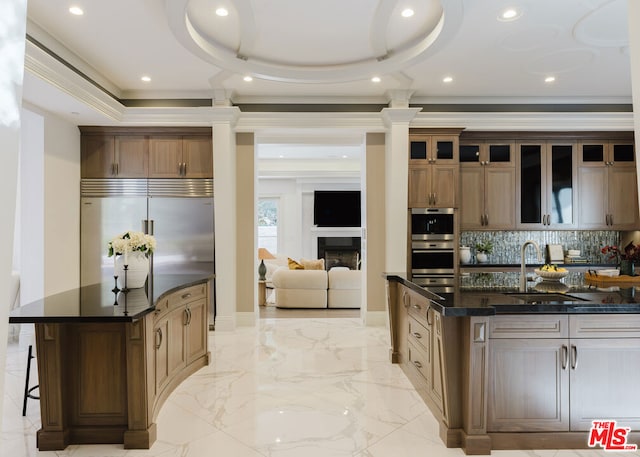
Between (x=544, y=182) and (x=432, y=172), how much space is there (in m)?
1.62

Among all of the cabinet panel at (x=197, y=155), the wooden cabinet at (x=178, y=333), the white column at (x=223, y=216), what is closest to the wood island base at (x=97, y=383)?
the wooden cabinet at (x=178, y=333)

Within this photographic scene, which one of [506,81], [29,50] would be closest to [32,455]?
[29,50]

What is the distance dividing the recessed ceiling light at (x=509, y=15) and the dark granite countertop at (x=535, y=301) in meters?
2.20

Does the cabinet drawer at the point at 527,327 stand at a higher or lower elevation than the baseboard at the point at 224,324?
higher

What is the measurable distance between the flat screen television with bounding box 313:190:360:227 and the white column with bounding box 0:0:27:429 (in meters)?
9.42

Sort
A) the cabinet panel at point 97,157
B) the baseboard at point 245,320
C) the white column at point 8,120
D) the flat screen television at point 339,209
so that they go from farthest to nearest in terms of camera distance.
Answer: the flat screen television at point 339,209 → the baseboard at point 245,320 → the cabinet panel at point 97,157 → the white column at point 8,120

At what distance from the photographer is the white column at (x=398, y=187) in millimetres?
5082

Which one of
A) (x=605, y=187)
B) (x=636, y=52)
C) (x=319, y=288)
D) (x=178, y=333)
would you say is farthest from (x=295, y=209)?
(x=636, y=52)

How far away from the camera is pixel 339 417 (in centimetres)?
284

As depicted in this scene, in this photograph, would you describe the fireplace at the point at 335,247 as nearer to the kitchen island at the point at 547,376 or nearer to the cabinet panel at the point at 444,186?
the cabinet panel at the point at 444,186

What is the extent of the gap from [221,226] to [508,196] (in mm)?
3853

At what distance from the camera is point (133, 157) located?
524 centimetres

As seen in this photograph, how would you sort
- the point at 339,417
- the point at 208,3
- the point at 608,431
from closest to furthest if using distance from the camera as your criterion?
the point at 608,431, the point at 339,417, the point at 208,3

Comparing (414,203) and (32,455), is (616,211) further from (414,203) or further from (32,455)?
(32,455)
